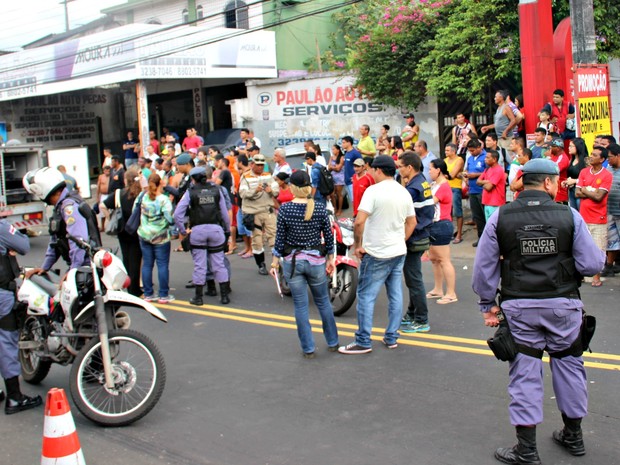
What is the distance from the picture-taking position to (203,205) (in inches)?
387

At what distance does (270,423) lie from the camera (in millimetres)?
5688

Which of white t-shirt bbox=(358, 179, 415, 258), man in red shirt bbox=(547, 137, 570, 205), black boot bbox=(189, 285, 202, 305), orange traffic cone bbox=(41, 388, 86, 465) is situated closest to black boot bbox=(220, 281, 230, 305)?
black boot bbox=(189, 285, 202, 305)

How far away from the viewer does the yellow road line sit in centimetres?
697

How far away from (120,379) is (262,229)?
6.29 metres

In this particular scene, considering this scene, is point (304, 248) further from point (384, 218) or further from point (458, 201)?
point (458, 201)

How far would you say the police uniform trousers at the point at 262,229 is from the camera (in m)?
11.8

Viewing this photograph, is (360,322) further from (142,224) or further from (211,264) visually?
(142,224)

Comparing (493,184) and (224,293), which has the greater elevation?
(493,184)

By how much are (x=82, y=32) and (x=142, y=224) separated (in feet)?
97.9

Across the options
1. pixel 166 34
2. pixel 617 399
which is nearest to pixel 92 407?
pixel 617 399

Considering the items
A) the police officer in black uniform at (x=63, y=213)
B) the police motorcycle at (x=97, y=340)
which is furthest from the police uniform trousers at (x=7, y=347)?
the police officer in black uniform at (x=63, y=213)

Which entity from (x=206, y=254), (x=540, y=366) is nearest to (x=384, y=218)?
(x=540, y=366)

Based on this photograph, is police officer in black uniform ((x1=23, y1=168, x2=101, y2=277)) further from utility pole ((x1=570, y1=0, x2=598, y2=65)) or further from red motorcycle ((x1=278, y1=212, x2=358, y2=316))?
utility pole ((x1=570, y1=0, x2=598, y2=65))

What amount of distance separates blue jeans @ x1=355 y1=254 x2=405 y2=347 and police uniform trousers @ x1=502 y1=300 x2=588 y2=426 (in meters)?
2.45
